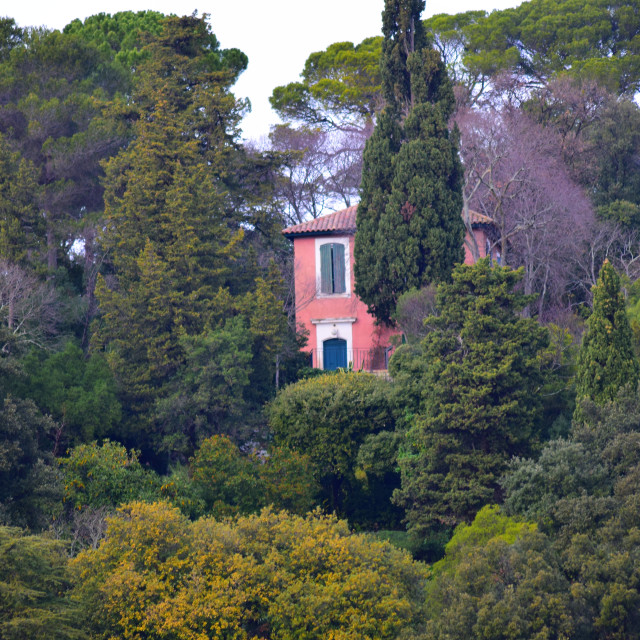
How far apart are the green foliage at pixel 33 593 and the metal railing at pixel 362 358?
15367 mm

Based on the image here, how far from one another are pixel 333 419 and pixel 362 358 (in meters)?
7.01

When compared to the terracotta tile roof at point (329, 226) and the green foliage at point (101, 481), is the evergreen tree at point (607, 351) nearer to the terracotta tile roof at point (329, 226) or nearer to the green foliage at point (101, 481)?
the green foliage at point (101, 481)

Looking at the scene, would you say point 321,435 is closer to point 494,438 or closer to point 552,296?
point 494,438

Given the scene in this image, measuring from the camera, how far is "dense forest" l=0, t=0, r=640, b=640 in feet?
56.2

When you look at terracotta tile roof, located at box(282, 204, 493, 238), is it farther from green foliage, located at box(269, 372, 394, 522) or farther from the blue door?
green foliage, located at box(269, 372, 394, 522)

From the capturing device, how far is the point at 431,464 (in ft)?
75.4

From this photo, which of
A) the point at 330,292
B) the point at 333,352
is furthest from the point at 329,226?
the point at 333,352

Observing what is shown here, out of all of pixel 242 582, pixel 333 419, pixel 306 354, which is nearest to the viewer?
pixel 242 582

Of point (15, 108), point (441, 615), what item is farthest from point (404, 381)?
point (15, 108)

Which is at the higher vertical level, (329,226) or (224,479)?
(329,226)

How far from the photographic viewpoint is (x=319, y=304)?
34.4 meters

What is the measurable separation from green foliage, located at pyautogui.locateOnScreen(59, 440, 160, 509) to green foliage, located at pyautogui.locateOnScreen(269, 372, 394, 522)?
4682mm

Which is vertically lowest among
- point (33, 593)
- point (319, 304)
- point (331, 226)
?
point (33, 593)

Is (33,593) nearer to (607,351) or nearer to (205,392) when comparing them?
(205,392)
